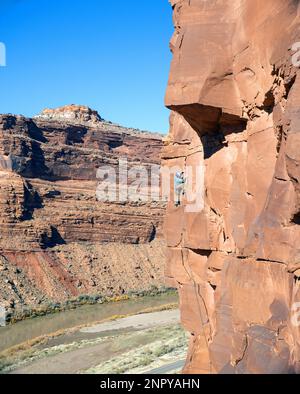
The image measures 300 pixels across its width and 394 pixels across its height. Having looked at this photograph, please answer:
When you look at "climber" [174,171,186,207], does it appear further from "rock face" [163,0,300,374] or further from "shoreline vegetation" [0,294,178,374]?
"shoreline vegetation" [0,294,178,374]

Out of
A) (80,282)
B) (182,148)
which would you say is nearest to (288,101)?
(182,148)

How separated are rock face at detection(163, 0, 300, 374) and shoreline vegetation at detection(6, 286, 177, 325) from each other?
3422 centimetres

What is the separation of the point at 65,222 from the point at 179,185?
52913 mm

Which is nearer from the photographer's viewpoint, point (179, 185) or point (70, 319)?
point (179, 185)

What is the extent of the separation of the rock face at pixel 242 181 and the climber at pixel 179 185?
0.63 m

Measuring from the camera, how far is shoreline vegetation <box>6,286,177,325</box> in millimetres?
43194

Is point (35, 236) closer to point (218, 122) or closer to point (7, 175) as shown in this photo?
point (7, 175)

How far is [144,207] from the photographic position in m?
71.6

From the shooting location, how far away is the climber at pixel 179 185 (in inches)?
480

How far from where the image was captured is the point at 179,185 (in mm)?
12367

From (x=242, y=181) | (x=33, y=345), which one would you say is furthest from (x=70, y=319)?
(x=242, y=181)

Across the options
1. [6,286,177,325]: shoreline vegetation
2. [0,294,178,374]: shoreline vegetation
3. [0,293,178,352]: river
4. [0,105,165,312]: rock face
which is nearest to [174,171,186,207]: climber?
[0,294,178,374]: shoreline vegetation

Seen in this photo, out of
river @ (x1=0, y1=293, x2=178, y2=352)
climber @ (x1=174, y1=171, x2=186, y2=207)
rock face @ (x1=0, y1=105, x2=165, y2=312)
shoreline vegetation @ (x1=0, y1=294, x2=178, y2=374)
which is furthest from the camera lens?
rock face @ (x1=0, y1=105, x2=165, y2=312)

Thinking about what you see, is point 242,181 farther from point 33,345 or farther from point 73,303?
point 73,303
